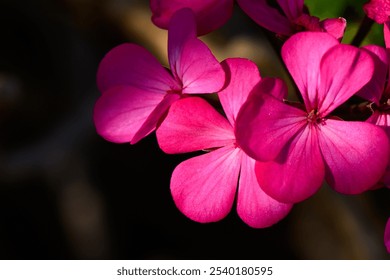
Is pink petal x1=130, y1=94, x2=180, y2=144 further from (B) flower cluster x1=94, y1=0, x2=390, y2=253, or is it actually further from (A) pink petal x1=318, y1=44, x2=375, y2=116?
(A) pink petal x1=318, y1=44, x2=375, y2=116

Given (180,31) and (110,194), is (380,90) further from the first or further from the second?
(110,194)

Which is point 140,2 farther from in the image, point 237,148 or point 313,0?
point 237,148

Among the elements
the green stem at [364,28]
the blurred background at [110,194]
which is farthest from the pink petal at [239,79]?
the blurred background at [110,194]

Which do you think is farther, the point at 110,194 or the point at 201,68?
the point at 110,194

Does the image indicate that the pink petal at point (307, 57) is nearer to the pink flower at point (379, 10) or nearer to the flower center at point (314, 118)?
the flower center at point (314, 118)

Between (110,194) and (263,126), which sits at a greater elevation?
(263,126)

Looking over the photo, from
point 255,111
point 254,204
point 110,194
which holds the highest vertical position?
point 255,111

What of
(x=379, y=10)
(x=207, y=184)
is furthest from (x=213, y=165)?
(x=379, y=10)
